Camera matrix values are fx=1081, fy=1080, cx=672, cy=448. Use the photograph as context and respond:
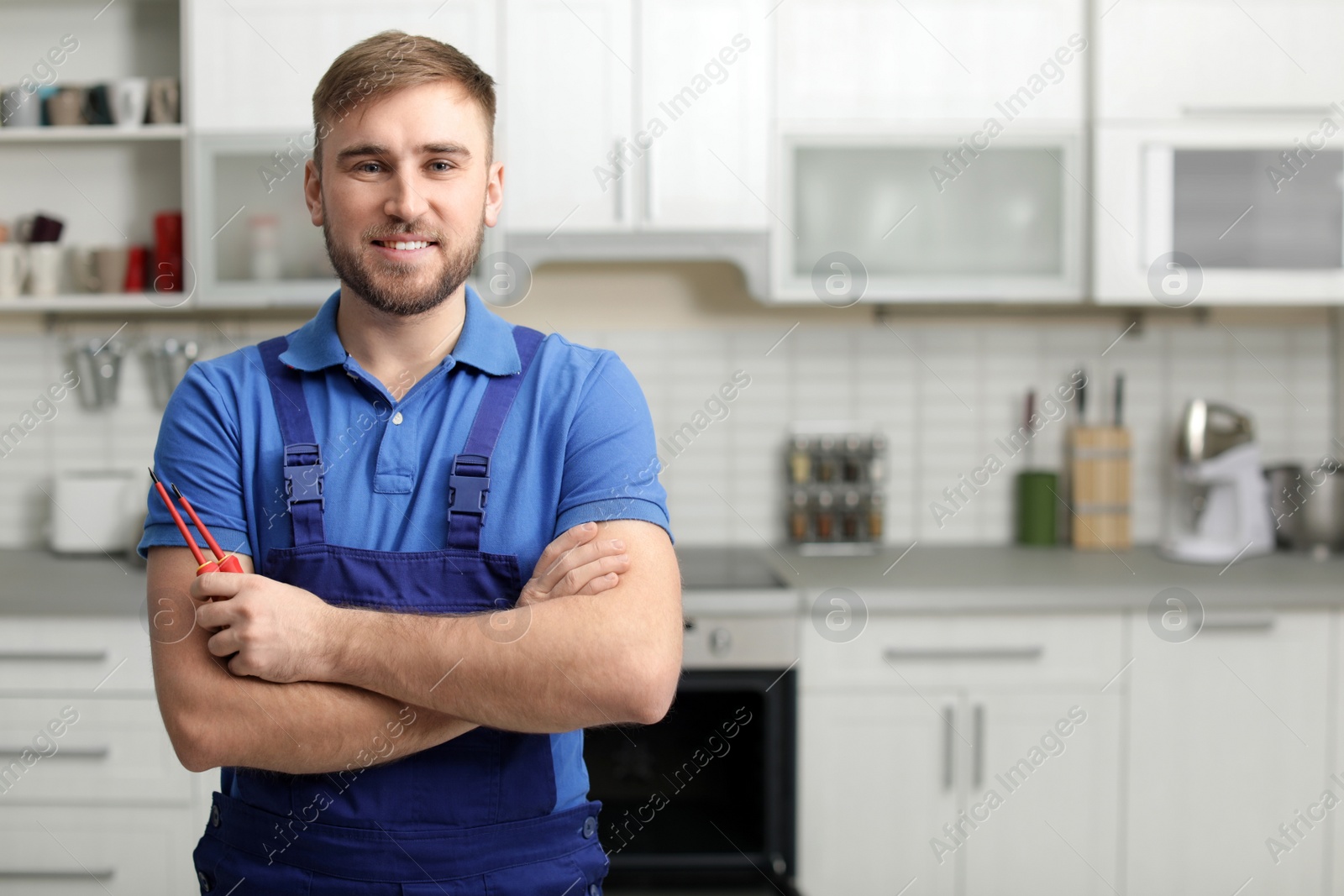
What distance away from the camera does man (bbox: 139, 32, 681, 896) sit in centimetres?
101

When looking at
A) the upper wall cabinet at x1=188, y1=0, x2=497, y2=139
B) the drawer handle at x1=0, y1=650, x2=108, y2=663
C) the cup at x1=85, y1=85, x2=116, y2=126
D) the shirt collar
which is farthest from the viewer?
the cup at x1=85, y1=85, x2=116, y2=126

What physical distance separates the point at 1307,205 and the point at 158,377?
9.00ft

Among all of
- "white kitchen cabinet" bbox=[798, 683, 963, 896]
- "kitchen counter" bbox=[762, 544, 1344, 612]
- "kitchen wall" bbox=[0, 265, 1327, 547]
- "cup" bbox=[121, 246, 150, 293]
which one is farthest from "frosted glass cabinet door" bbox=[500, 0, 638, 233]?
"white kitchen cabinet" bbox=[798, 683, 963, 896]

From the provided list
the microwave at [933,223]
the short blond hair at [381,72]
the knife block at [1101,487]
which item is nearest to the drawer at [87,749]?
the short blond hair at [381,72]

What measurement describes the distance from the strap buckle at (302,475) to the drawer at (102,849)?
141 cm

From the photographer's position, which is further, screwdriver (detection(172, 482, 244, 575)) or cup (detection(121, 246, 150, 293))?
cup (detection(121, 246, 150, 293))

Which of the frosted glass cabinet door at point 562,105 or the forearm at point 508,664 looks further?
the frosted glass cabinet door at point 562,105

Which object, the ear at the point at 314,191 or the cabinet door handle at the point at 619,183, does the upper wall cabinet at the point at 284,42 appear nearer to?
the cabinet door handle at the point at 619,183

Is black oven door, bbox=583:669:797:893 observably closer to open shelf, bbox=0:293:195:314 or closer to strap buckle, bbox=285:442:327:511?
strap buckle, bbox=285:442:327:511

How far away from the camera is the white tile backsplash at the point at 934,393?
277 centimetres

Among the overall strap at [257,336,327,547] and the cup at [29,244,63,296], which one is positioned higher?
the cup at [29,244,63,296]

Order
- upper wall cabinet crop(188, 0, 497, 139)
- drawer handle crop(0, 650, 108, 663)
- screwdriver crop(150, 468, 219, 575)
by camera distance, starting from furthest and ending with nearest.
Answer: upper wall cabinet crop(188, 0, 497, 139) < drawer handle crop(0, 650, 108, 663) < screwdriver crop(150, 468, 219, 575)

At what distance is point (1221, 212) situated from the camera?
2.45m

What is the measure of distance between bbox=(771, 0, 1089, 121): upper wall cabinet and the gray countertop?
102 centimetres
